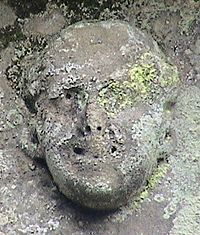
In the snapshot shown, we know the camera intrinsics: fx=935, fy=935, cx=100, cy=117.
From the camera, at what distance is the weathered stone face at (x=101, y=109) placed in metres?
1.40

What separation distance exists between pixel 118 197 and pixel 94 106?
14 cm

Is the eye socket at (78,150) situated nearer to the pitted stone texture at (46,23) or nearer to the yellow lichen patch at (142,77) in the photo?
the yellow lichen patch at (142,77)

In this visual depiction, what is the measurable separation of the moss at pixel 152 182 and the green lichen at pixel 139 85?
0.12 meters

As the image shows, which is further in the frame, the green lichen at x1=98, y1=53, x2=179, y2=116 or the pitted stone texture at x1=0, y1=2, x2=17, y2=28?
the pitted stone texture at x1=0, y1=2, x2=17, y2=28

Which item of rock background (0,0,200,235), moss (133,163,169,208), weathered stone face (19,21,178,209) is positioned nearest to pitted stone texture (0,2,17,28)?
rock background (0,0,200,235)

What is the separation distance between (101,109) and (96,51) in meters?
0.10

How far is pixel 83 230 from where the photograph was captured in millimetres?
1444

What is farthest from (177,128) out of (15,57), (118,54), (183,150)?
(15,57)

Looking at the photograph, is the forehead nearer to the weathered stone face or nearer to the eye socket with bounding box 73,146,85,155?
the weathered stone face

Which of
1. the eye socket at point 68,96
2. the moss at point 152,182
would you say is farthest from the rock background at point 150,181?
the eye socket at point 68,96

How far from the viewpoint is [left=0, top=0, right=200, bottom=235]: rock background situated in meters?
1.45

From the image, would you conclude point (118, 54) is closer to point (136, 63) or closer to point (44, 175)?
point (136, 63)

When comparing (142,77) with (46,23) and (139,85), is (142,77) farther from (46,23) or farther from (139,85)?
(46,23)

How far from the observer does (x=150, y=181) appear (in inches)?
58.2
